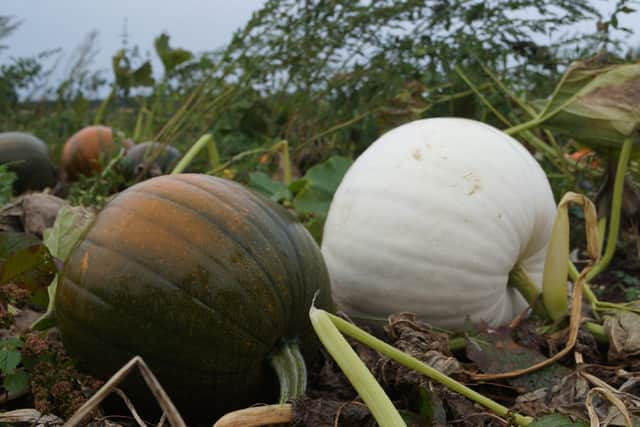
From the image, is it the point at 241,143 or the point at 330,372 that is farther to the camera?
the point at 241,143

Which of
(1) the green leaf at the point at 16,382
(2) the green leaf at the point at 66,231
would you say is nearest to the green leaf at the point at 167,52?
(2) the green leaf at the point at 66,231

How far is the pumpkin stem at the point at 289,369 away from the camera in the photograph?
1.02 metres

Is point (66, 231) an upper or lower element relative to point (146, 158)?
upper

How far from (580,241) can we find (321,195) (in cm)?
105

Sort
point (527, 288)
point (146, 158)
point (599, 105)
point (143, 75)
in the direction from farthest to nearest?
point (143, 75)
point (146, 158)
point (599, 105)
point (527, 288)

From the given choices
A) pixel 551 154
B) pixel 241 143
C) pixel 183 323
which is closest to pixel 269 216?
pixel 183 323

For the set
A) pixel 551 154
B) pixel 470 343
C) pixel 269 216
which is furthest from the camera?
pixel 551 154

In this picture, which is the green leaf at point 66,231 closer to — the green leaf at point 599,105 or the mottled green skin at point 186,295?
the mottled green skin at point 186,295

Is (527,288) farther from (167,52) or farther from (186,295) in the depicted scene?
(167,52)

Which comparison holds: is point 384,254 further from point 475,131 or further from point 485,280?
point 475,131

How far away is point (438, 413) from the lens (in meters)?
0.99

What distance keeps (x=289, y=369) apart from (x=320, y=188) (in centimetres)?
95

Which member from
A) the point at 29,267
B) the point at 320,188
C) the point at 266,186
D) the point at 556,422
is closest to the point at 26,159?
the point at 266,186

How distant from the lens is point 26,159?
2.90 metres
